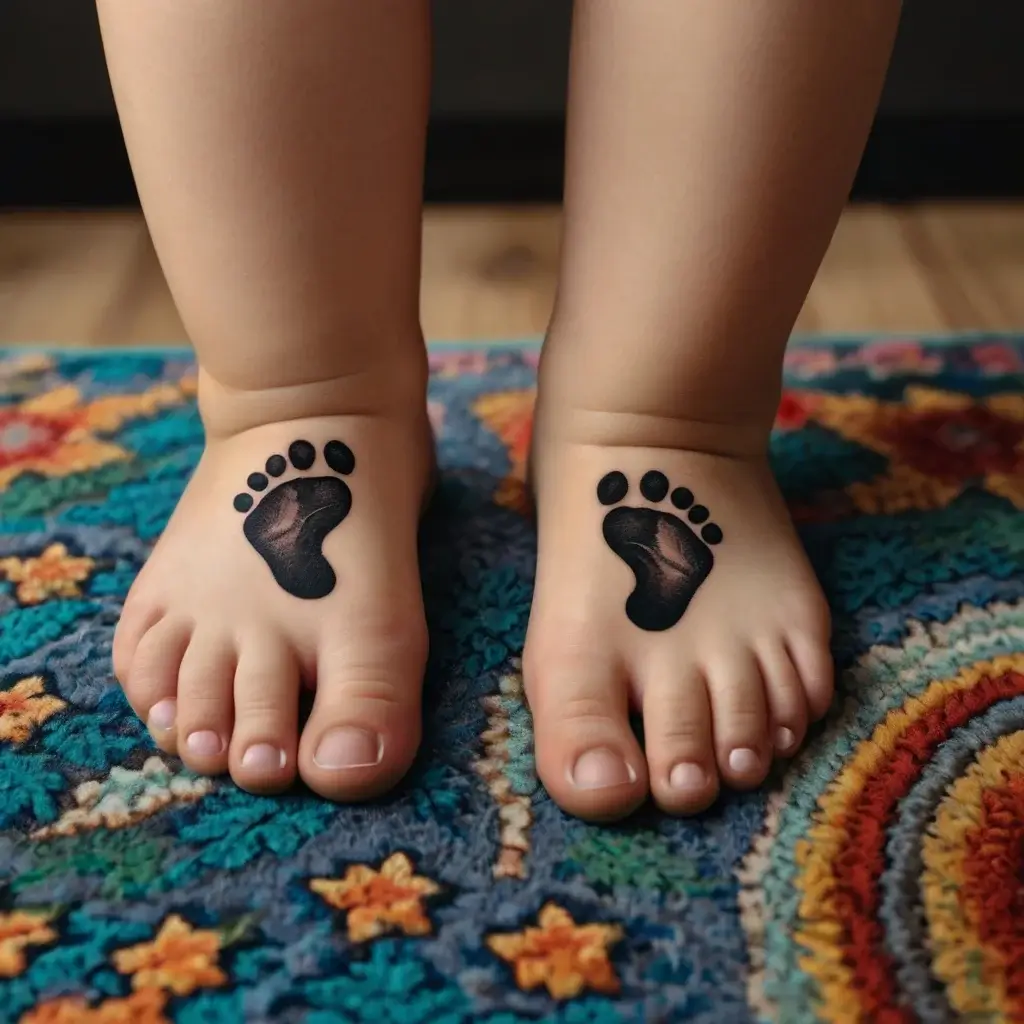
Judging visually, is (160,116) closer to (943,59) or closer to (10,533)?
(10,533)

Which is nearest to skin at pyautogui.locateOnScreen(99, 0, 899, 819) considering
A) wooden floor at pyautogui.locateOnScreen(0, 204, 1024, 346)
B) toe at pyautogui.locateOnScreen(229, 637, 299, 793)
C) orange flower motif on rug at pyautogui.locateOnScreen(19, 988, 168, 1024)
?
toe at pyautogui.locateOnScreen(229, 637, 299, 793)

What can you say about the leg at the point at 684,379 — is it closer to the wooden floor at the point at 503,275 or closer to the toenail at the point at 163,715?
the toenail at the point at 163,715

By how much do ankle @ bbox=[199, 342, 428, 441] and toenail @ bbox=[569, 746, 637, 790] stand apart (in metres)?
0.23

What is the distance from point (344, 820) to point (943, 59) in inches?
42.4

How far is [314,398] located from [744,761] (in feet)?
0.94

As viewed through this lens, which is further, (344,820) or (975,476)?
(975,476)

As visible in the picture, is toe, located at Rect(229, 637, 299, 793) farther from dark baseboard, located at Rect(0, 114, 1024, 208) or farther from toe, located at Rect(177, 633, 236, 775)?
dark baseboard, located at Rect(0, 114, 1024, 208)

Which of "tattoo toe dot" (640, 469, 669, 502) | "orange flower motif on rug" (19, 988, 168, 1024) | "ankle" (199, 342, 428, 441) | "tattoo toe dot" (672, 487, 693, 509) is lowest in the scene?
"orange flower motif on rug" (19, 988, 168, 1024)

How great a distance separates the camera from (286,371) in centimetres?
58

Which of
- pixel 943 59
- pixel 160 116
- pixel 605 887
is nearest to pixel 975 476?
pixel 605 887

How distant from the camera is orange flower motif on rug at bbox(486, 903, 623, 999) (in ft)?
1.45

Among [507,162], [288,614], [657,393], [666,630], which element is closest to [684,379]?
[657,393]

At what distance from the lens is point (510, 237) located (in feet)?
3.82

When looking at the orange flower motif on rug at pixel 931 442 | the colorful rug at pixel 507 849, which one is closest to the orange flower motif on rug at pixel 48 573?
the colorful rug at pixel 507 849
